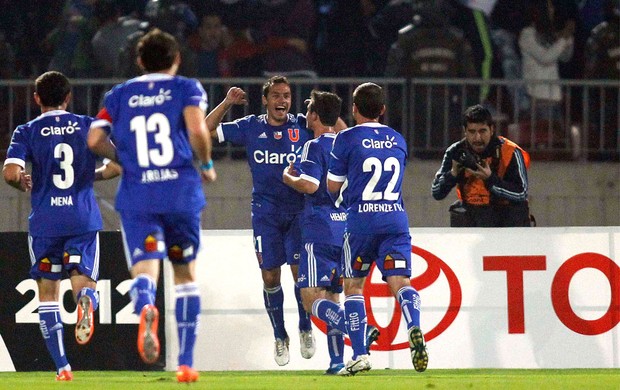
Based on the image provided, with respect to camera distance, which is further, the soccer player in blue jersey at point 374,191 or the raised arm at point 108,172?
the soccer player in blue jersey at point 374,191

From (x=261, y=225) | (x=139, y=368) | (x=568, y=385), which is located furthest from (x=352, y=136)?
(x=139, y=368)

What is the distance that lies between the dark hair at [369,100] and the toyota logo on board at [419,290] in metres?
2.22

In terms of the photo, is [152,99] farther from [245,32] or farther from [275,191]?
[245,32]

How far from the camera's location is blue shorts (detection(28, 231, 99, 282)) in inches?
386

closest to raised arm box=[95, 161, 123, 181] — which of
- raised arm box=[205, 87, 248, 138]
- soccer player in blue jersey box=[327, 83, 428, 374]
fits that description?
raised arm box=[205, 87, 248, 138]

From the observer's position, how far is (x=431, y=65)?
14.7 metres

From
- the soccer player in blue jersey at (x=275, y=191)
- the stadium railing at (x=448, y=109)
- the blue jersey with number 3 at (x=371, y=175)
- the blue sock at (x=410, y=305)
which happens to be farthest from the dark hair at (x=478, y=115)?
the blue sock at (x=410, y=305)

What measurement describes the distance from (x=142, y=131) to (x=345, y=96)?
6857 mm

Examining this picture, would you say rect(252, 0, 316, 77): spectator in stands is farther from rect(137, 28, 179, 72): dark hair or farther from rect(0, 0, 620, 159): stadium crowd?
rect(137, 28, 179, 72): dark hair

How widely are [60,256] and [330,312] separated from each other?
200 cm

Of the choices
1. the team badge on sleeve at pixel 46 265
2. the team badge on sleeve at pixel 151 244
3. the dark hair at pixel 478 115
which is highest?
the dark hair at pixel 478 115

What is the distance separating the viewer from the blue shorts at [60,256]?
9.81m

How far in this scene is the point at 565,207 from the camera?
14.0 metres

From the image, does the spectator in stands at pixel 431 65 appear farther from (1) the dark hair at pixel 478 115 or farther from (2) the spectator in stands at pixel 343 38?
(1) the dark hair at pixel 478 115
